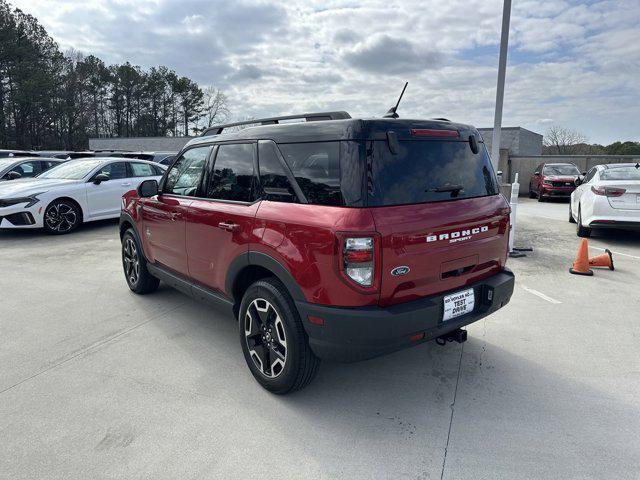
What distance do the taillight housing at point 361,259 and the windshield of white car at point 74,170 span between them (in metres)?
9.02

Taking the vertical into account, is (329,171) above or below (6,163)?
below

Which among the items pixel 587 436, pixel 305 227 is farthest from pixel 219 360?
pixel 587 436

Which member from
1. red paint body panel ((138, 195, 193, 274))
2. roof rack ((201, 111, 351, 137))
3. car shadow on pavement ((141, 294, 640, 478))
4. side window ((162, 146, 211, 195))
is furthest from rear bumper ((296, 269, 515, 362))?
side window ((162, 146, 211, 195))

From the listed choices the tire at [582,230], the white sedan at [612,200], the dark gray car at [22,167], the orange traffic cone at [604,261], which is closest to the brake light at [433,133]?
the orange traffic cone at [604,261]

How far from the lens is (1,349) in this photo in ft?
12.5

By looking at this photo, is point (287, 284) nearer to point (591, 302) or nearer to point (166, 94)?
point (591, 302)

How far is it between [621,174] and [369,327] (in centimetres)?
800

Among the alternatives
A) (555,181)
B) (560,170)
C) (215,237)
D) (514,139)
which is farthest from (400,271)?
(514,139)

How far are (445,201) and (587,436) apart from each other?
1649 mm

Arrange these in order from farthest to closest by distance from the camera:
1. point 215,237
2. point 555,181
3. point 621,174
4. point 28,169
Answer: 1. point 555,181
2. point 28,169
3. point 621,174
4. point 215,237

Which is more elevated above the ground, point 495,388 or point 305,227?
point 305,227

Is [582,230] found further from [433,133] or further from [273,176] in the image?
[273,176]

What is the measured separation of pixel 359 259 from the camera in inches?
95.7

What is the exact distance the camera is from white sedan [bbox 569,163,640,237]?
24.2 feet
